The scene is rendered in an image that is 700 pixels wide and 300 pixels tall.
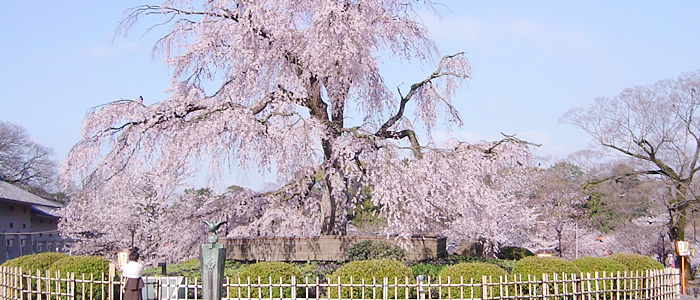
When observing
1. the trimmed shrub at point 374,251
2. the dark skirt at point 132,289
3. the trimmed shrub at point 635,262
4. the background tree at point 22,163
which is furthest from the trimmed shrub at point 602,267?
the background tree at point 22,163

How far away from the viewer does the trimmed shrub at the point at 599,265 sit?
47.0 feet

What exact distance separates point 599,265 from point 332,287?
6.15 metres

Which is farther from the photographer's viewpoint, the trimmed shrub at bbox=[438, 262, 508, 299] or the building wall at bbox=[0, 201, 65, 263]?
the building wall at bbox=[0, 201, 65, 263]

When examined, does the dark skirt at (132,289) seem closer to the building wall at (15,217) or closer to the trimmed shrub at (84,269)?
the trimmed shrub at (84,269)

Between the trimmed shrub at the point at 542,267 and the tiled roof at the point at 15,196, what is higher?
the tiled roof at the point at 15,196

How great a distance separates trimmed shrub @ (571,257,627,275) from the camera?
47.0 ft

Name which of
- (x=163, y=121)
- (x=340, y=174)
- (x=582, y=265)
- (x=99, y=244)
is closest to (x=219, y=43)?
(x=163, y=121)

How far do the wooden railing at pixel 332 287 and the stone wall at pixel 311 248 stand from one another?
4.18 m

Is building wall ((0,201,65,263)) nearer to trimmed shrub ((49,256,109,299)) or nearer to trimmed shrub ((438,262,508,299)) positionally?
trimmed shrub ((49,256,109,299))

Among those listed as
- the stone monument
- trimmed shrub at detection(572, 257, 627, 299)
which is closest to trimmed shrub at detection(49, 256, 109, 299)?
the stone monument

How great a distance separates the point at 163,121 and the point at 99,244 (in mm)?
22802

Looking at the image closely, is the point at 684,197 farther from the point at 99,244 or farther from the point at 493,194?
the point at 99,244

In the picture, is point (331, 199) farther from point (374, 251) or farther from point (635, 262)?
point (635, 262)

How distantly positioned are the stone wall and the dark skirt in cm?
724
